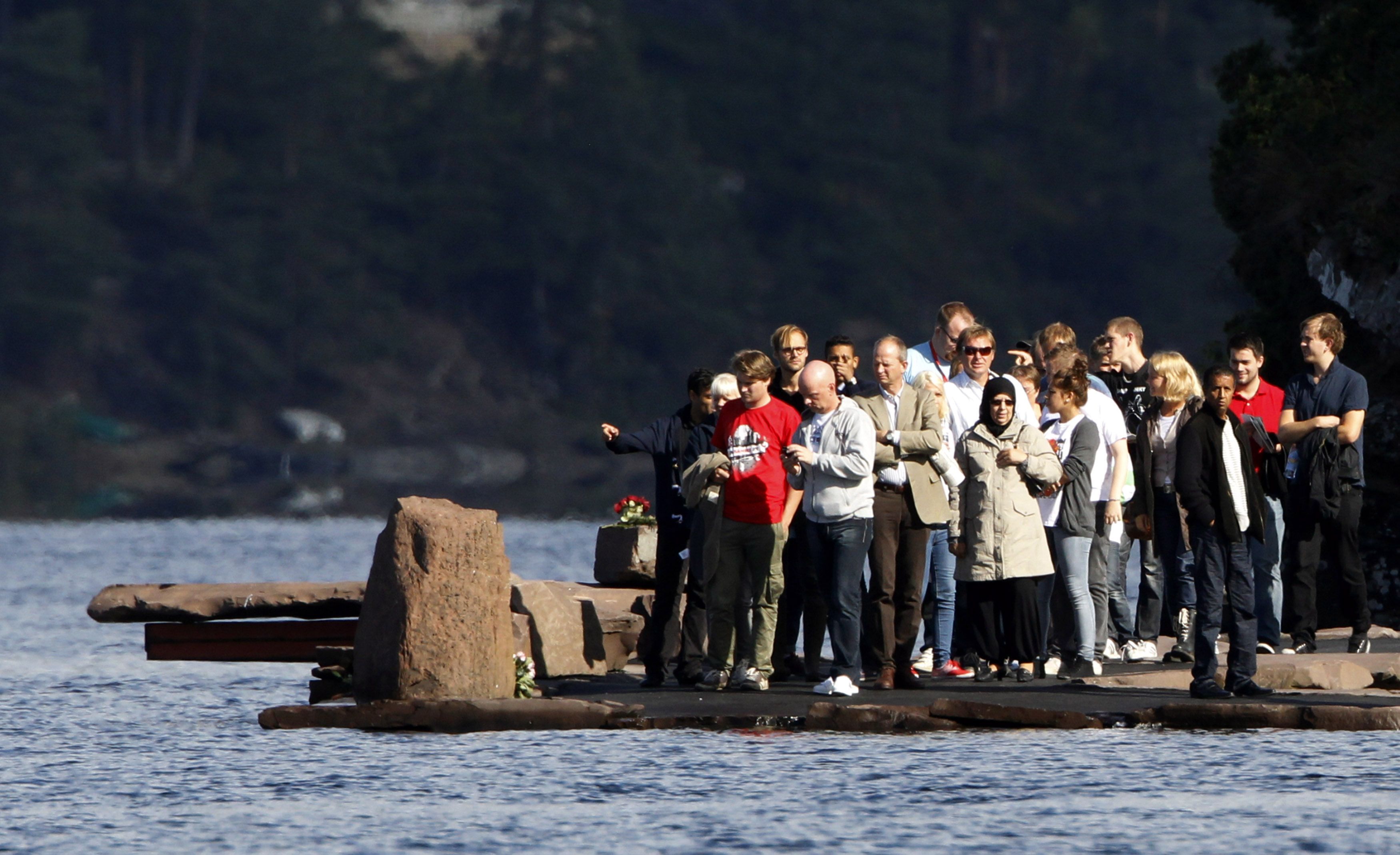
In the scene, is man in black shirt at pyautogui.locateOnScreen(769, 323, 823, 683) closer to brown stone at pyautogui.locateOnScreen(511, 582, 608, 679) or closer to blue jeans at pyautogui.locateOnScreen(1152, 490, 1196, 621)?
blue jeans at pyautogui.locateOnScreen(1152, 490, 1196, 621)

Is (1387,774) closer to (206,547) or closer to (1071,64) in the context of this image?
(206,547)

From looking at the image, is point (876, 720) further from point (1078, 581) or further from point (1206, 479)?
point (1206, 479)

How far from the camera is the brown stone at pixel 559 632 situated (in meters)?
16.1

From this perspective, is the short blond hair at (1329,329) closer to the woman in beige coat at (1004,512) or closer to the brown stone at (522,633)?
the woman in beige coat at (1004,512)

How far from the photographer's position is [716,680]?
1403 cm

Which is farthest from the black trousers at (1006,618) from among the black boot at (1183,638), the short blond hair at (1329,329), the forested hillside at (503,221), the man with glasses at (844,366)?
the forested hillside at (503,221)

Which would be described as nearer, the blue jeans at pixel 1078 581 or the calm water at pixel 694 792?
the calm water at pixel 694 792

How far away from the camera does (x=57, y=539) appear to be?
72438 millimetres

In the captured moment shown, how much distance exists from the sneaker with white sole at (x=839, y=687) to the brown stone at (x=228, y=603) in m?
5.53

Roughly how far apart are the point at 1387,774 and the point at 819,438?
3481 millimetres

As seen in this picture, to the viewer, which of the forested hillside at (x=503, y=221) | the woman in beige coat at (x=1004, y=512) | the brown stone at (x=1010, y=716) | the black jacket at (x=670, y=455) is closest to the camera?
the brown stone at (x=1010, y=716)

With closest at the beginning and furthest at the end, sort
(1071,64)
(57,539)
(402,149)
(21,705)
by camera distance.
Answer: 1. (21,705)
2. (57,539)
3. (402,149)
4. (1071,64)

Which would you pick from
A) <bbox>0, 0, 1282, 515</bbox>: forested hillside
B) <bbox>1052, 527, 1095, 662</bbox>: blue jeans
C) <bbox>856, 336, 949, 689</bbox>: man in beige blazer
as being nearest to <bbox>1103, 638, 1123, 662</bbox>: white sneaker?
<bbox>1052, 527, 1095, 662</bbox>: blue jeans


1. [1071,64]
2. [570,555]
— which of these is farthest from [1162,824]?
[1071,64]
